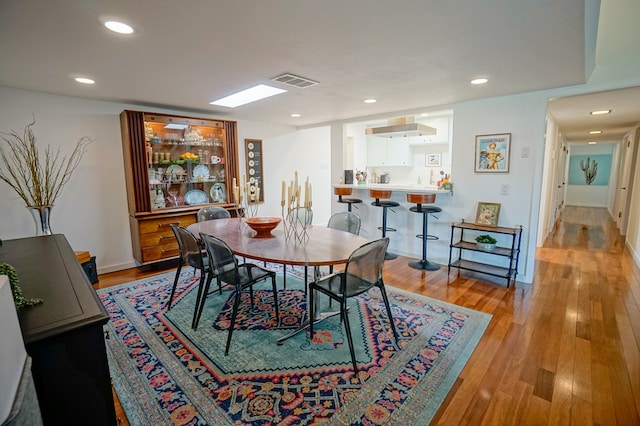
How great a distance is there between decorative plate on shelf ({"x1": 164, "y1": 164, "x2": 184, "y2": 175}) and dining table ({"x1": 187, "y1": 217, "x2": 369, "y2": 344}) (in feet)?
4.99

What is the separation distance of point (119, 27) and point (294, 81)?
4.79ft

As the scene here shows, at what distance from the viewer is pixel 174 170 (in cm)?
437

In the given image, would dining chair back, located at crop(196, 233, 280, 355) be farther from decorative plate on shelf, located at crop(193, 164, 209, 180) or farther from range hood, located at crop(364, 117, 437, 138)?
range hood, located at crop(364, 117, 437, 138)

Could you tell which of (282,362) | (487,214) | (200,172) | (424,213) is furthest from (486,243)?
(200,172)

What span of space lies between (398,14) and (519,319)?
268 cm

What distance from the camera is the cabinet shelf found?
137 inches

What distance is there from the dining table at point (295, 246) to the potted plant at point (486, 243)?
1.78m

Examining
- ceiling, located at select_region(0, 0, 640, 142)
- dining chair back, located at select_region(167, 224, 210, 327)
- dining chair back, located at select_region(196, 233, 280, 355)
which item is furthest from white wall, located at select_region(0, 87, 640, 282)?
dining chair back, located at select_region(196, 233, 280, 355)

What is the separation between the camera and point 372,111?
14.9ft

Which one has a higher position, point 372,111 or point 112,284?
point 372,111

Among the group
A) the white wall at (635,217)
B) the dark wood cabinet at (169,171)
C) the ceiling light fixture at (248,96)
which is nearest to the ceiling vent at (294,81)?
the ceiling light fixture at (248,96)

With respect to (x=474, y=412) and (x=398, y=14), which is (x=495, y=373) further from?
(x=398, y=14)

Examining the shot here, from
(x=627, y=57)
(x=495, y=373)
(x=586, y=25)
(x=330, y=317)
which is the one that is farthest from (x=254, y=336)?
(x=627, y=57)

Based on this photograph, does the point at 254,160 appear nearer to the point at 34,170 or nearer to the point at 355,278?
the point at 34,170
